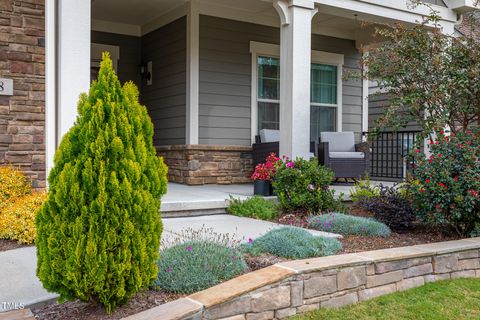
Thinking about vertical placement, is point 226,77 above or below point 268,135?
above

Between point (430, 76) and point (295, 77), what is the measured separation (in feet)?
5.32

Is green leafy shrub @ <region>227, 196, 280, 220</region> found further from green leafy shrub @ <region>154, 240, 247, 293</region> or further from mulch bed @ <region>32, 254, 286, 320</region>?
mulch bed @ <region>32, 254, 286, 320</region>

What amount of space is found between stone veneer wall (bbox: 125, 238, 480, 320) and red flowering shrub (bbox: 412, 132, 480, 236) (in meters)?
0.37

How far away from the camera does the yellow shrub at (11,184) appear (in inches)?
166

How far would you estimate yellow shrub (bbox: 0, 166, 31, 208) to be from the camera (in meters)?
4.21

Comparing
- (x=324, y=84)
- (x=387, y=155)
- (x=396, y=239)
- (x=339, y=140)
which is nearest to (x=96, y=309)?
(x=396, y=239)

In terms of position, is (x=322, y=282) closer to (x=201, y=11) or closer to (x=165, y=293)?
(x=165, y=293)

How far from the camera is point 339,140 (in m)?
7.97

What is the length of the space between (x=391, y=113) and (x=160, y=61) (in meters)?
4.26

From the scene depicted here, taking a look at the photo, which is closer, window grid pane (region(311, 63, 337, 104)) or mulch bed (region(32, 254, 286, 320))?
mulch bed (region(32, 254, 286, 320))

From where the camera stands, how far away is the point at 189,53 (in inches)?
279

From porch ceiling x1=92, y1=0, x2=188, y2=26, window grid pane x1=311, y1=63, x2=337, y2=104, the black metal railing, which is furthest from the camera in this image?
the black metal railing

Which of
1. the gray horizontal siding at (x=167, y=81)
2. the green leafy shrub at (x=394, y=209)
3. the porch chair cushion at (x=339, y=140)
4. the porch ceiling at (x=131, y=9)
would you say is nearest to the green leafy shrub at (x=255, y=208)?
the green leafy shrub at (x=394, y=209)

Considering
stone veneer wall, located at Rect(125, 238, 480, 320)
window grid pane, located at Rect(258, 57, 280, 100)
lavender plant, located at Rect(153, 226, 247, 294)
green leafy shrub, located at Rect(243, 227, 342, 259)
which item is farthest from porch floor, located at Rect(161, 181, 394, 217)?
stone veneer wall, located at Rect(125, 238, 480, 320)
